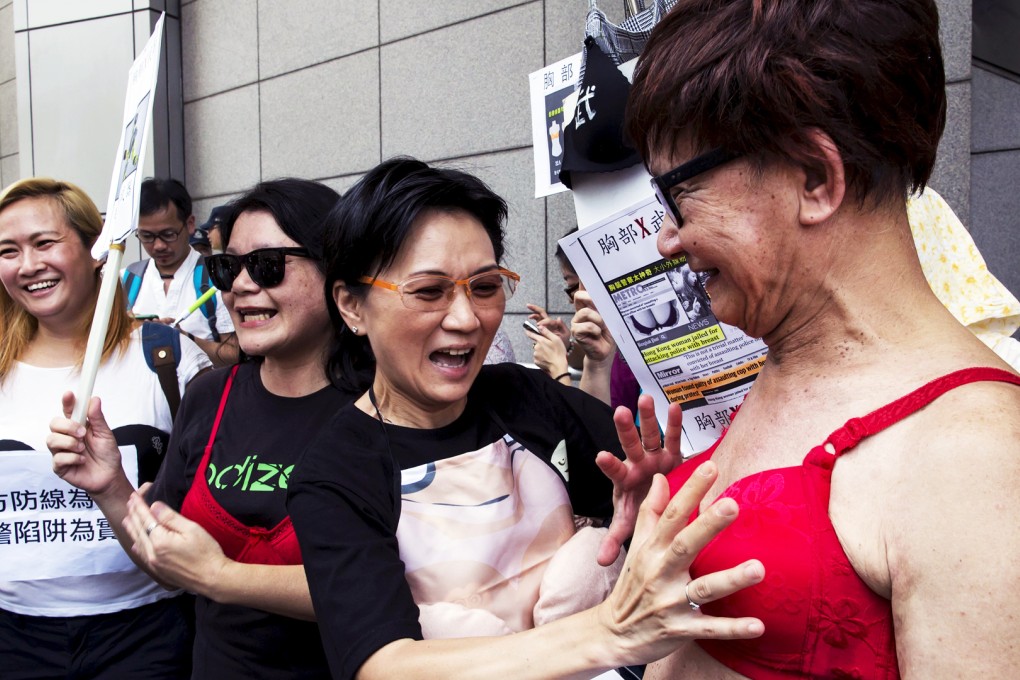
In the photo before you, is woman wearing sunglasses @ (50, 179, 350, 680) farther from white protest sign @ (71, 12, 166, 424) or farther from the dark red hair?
the dark red hair

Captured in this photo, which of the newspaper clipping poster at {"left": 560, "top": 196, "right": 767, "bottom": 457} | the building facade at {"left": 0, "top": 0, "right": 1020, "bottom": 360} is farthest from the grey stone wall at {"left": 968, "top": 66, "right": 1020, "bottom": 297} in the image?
the newspaper clipping poster at {"left": 560, "top": 196, "right": 767, "bottom": 457}

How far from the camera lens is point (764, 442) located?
1.21 meters

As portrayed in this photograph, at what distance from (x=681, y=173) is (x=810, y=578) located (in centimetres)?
61

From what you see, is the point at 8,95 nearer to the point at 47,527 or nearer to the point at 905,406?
the point at 47,527

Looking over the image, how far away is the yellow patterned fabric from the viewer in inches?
60.9

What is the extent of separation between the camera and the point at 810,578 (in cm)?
101

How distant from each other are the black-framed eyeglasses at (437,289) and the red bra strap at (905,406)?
2.69 ft

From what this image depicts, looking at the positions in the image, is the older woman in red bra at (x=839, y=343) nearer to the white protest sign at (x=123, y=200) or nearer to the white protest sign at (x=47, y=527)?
the white protest sign at (x=123, y=200)

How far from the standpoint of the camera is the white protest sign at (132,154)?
2086mm

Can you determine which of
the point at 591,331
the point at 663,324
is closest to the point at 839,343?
the point at 663,324

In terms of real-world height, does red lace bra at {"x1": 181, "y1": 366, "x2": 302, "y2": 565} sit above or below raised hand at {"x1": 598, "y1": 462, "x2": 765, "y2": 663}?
below

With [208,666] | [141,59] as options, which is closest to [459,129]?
[141,59]

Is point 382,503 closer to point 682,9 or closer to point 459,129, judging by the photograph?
point 682,9

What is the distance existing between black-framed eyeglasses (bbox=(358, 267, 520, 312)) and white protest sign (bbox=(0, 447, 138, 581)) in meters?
1.32
